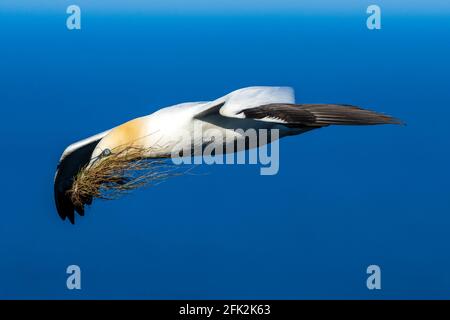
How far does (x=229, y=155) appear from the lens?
3830 mm

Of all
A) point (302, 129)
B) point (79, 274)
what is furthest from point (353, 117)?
point (79, 274)

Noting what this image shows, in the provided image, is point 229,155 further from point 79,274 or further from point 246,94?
point 79,274

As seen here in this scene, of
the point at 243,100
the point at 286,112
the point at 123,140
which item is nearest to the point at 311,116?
the point at 286,112

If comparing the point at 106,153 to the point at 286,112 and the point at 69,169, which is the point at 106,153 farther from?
the point at 286,112

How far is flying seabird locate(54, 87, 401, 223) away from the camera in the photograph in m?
3.55

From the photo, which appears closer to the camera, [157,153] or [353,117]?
[353,117]

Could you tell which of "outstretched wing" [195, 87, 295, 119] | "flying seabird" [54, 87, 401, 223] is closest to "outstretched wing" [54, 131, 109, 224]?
"flying seabird" [54, 87, 401, 223]

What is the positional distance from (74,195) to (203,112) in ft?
2.34

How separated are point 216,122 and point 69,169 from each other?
2.32ft

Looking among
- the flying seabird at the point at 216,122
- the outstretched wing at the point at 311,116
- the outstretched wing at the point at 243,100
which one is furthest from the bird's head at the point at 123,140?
the outstretched wing at the point at 311,116

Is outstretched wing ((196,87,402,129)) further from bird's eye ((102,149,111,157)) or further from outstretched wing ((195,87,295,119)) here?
bird's eye ((102,149,111,157))

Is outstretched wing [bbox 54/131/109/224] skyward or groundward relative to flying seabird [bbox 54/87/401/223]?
groundward

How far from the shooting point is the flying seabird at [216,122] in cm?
355

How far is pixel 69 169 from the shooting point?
13.3 feet
